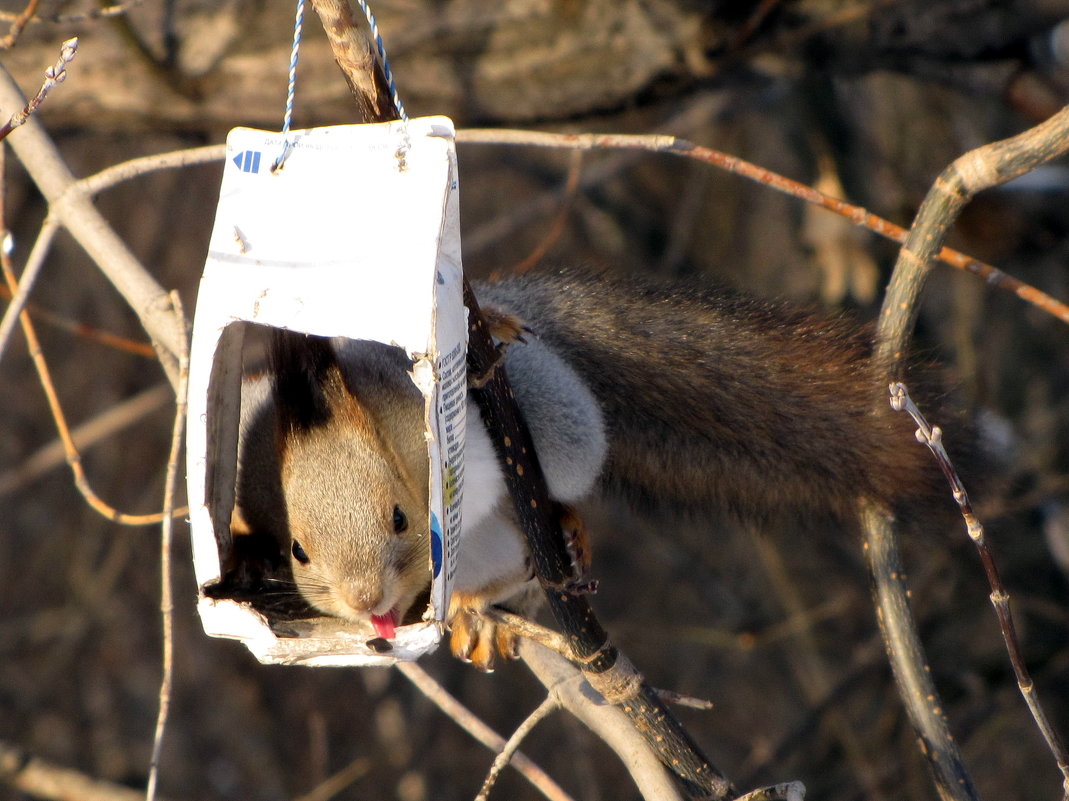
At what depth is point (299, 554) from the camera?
1853 millimetres

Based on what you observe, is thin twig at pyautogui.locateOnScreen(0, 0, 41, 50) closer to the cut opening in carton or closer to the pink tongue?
the cut opening in carton

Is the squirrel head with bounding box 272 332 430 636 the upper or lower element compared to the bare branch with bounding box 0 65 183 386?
lower

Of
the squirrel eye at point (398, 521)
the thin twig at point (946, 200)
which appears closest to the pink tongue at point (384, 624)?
the squirrel eye at point (398, 521)

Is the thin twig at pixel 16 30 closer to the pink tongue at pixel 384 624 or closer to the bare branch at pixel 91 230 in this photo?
the bare branch at pixel 91 230

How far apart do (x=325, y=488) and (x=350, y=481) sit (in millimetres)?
45

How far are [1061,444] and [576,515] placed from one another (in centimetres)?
277

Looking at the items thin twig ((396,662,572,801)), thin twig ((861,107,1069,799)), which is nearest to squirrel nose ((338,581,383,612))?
thin twig ((396,662,572,801))

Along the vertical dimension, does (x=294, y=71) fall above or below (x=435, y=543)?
above

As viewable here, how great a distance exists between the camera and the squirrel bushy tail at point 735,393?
2.02 meters

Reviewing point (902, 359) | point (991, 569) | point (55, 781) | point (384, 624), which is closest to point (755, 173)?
point (902, 359)

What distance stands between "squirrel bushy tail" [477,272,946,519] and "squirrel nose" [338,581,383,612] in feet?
1.86

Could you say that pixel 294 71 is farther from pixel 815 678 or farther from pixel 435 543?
pixel 815 678

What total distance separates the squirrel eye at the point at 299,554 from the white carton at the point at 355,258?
18.1 inches

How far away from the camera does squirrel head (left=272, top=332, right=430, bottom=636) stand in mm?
1785
